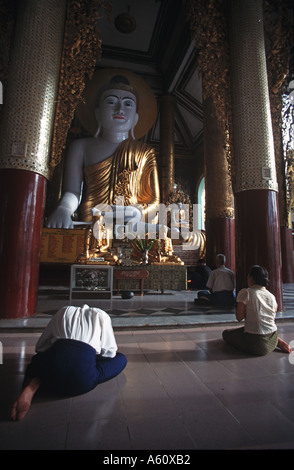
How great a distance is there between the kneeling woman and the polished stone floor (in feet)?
0.26

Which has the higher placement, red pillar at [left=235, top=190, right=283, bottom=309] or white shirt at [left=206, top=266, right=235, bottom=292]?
red pillar at [left=235, top=190, right=283, bottom=309]

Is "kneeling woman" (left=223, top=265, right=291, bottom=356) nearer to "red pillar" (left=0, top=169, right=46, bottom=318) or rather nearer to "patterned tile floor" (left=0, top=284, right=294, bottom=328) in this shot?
"patterned tile floor" (left=0, top=284, right=294, bottom=328)

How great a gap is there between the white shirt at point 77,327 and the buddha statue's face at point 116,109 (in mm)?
7221

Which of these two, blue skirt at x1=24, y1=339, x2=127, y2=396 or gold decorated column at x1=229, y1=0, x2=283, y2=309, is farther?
gold decorated column at x1=229, y1=0, x2=283, y2=309

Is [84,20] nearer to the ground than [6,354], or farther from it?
farther from it

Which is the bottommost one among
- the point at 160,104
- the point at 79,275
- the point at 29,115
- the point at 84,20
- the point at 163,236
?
the point at 79,275

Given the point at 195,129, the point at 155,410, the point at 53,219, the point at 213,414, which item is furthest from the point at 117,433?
the point at 195,129

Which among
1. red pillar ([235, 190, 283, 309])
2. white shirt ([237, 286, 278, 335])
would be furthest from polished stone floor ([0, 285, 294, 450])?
red pillar ([235, 190, 283, 309])

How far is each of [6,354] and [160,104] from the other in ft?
33.5

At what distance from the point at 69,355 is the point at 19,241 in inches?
80.7

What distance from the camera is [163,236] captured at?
5.55 m

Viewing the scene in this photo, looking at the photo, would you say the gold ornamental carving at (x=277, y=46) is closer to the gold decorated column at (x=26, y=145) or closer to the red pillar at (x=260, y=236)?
the red pillar at (x=260, y=236)

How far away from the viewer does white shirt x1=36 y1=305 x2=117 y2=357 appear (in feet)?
4.14
